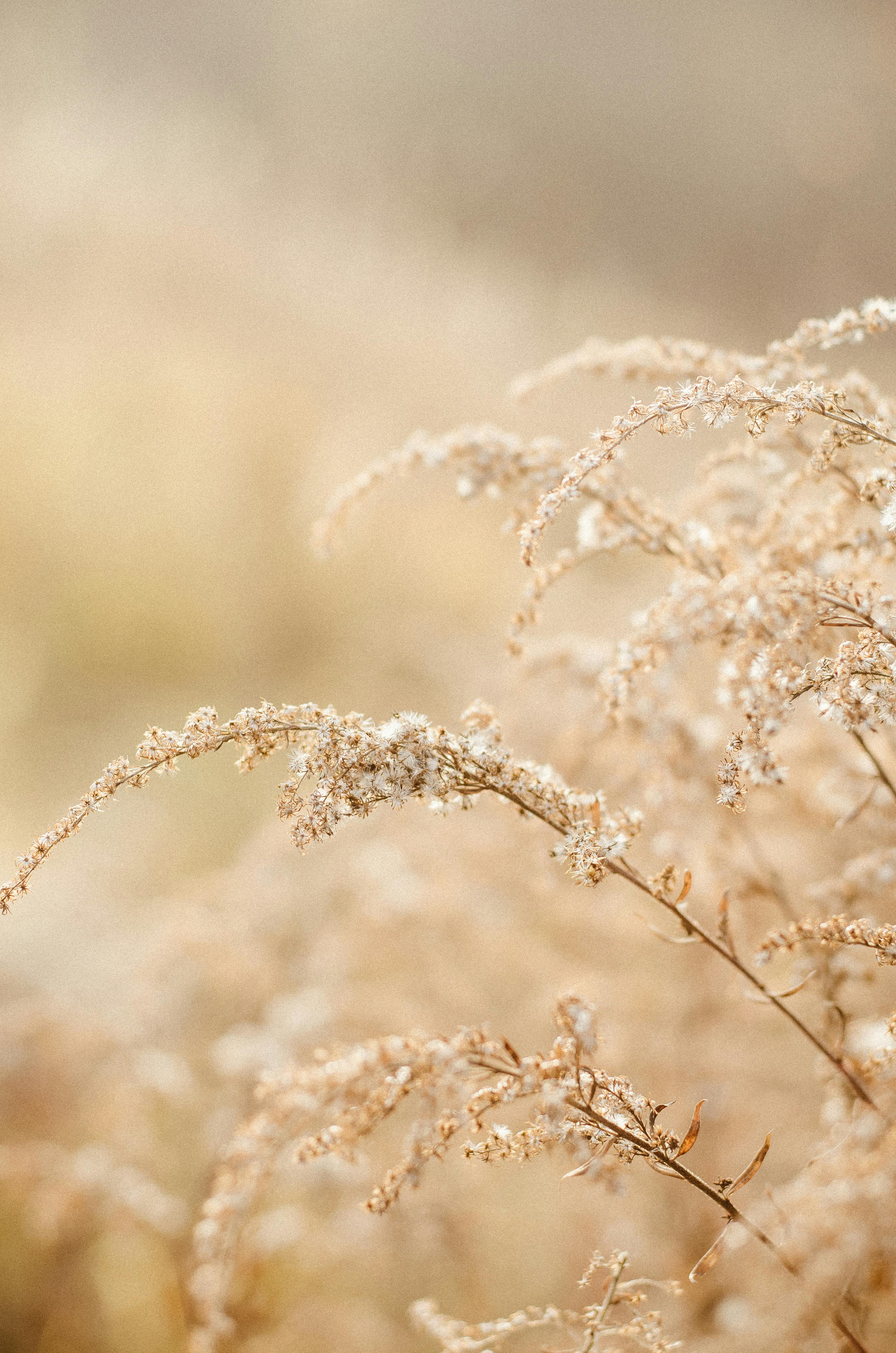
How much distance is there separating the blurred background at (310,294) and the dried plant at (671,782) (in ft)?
2.66

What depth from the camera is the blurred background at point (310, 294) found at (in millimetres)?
1679

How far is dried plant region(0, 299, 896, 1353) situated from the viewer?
0.36 metres

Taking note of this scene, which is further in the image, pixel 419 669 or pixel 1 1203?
pixel 419 669

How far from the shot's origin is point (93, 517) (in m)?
2.21

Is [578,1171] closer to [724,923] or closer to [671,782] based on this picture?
[724,923]

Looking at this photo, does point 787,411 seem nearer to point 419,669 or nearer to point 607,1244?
point 607,1244

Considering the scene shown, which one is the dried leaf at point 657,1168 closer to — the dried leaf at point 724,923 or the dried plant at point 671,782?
the dried plant at point 671,782

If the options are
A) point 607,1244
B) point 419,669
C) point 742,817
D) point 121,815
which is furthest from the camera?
point 121,815

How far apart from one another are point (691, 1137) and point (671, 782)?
28 centimetres

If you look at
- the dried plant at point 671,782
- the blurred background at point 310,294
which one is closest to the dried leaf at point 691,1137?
the dried plant at point 671,782

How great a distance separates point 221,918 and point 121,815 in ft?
3.62

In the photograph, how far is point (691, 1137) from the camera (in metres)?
0.40

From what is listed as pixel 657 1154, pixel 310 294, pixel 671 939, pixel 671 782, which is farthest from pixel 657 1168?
pixel 310 294

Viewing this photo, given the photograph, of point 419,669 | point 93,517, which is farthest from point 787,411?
point 93,517
